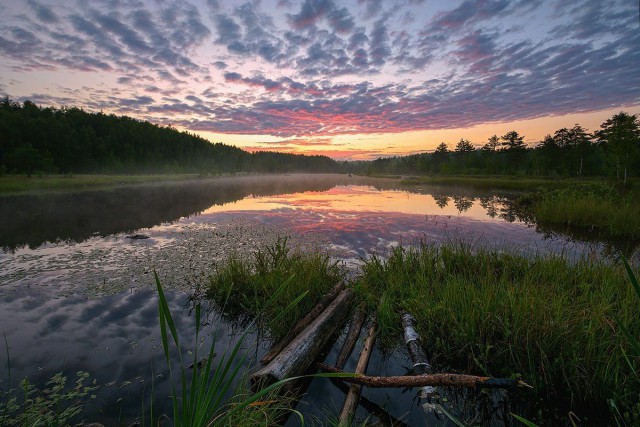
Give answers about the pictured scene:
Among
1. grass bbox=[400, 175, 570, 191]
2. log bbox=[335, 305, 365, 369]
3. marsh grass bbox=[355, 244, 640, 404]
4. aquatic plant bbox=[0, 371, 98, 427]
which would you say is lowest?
grass bbox=[400, 175, 570, 191]

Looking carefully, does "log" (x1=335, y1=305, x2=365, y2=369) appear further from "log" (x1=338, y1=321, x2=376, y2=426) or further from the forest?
the forest

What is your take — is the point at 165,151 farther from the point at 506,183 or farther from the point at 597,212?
the point at 597,212

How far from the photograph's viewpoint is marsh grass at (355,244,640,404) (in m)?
4.19

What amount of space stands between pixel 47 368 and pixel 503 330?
27.5 feet

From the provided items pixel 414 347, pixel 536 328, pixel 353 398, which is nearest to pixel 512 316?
pixel 536 328

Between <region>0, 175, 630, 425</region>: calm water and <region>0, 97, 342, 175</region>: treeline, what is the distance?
61.8 metres

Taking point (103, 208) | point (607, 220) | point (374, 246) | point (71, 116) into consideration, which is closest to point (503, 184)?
point (607, 220)

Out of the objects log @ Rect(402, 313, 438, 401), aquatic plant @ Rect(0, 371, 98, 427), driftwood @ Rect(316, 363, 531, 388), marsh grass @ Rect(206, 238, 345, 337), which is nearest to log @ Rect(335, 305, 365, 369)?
driftwood @ Rect(316, 363, 531, 388)

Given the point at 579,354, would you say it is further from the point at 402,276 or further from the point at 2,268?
the point at 2,268

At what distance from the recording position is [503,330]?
5094 millimetres

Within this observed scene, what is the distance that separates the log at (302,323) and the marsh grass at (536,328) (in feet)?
2.77

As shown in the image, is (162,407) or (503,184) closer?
(162,407)

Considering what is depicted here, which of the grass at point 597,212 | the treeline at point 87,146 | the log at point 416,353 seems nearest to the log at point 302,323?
the log at point 416,353

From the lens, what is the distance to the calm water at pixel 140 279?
4668 mm
